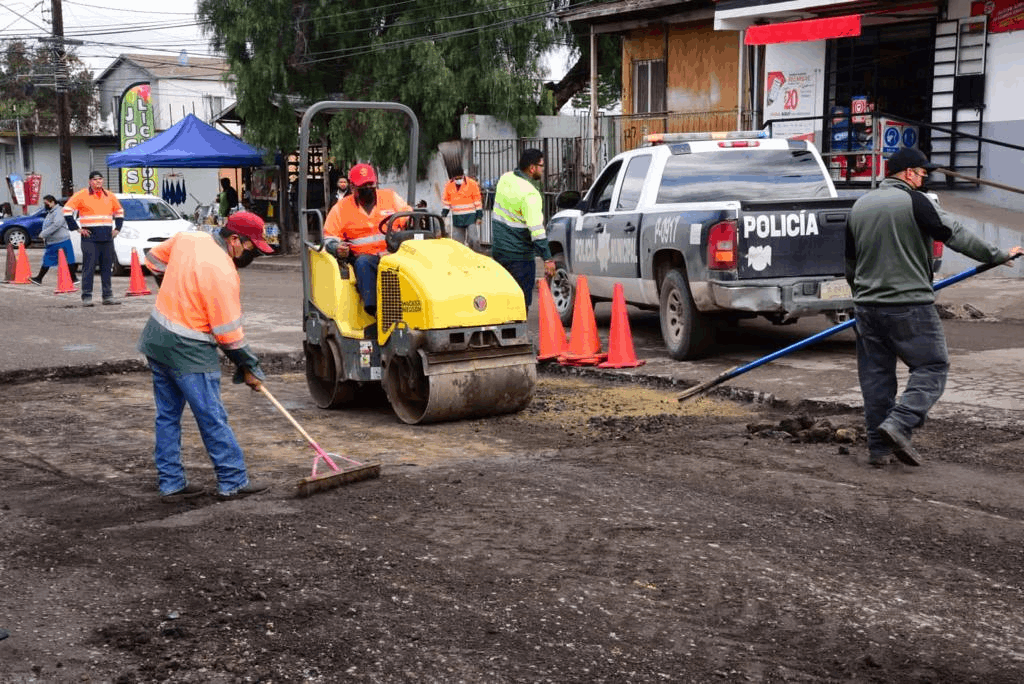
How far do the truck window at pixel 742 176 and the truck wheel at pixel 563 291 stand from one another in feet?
6.72

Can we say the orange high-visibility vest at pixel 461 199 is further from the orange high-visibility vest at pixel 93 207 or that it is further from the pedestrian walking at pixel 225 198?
the pedestrian walking at pixel 225 198

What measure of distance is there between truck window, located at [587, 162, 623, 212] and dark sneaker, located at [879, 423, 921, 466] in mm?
6146

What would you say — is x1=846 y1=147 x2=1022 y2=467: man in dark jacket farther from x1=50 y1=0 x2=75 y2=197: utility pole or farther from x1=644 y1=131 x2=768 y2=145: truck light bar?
x1=50 y1=0 x2=75 y2=197: utility pole

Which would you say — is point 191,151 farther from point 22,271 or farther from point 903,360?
point 903,360

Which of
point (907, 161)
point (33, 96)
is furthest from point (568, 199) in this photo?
point (33, 96)

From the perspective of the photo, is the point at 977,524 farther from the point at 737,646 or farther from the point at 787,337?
the point at 787,337

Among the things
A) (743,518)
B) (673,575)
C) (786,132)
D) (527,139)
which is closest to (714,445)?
(743,518)

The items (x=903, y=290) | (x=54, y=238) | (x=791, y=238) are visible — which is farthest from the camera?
(x=54, y=238)

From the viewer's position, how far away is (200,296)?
681cm

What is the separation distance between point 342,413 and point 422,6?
20.1m

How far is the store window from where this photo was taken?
87.9ft

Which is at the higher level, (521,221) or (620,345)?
(521,221)

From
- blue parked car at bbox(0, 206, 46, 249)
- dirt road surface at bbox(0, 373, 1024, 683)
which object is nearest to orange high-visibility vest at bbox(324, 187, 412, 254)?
dirt road surface at bbox(0, 373, 1024, 683)

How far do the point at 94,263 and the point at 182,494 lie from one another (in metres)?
12.0
